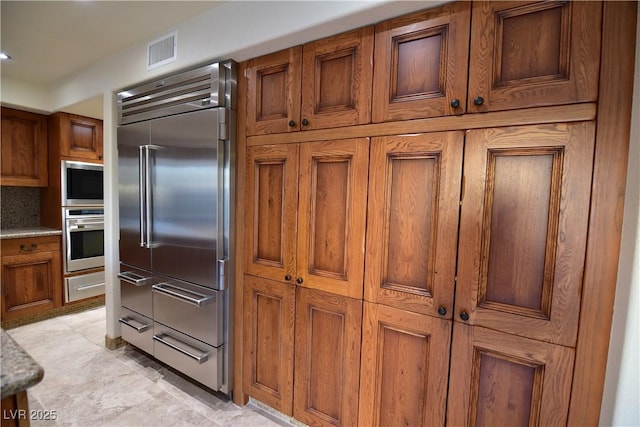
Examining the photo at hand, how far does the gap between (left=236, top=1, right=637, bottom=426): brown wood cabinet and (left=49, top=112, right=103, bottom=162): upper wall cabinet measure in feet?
9.69

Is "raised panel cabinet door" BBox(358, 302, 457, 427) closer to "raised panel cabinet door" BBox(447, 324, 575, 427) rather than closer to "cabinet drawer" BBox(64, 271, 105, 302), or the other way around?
"raised panel cabinet door" BBox(447, 324, 575, 427)

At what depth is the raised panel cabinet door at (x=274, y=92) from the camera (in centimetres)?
156

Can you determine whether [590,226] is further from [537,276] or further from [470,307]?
[470,307]

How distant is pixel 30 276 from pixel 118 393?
1.89 m

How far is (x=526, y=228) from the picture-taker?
108cm

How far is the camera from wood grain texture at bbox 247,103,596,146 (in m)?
1.00

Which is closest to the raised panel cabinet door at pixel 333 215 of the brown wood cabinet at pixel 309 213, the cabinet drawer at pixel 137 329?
the brown wood cabinet at pixel 309 213

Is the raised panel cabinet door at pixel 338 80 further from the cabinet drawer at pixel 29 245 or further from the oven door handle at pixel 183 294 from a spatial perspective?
the cabinet drawer at pixel 29 245

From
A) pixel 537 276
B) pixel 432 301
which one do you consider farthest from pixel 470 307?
pixel 537 276

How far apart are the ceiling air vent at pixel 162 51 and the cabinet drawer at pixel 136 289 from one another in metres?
1.55

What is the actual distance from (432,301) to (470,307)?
146mm

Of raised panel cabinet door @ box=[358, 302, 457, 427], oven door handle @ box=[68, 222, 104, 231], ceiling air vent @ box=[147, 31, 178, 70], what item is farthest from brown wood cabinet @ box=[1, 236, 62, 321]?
raised panel cabinet door @ box=[358, 302, 457, 427]

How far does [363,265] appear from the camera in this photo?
140cm

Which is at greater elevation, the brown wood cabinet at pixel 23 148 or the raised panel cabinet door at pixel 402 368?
the brown wood cabinet at pixel 23 148
